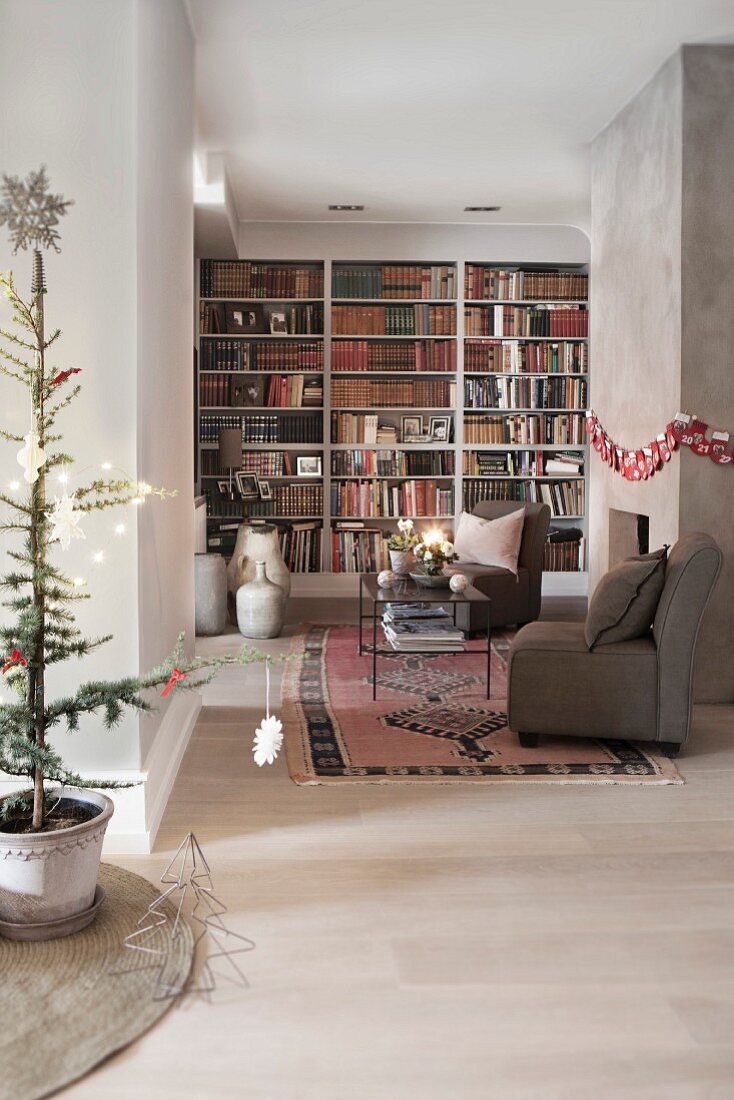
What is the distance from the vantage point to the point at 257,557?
287 inches

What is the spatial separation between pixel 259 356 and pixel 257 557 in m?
2.03

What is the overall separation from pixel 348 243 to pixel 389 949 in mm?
6787

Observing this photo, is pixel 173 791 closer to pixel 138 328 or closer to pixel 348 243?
pixel 138 328

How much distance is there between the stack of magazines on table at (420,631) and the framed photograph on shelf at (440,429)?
349 cm

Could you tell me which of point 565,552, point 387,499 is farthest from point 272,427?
point 565,552

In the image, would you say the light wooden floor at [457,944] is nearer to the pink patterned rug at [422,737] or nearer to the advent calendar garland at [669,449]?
the pink patterned rug at [422,737]

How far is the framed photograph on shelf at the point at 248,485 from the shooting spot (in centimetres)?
834

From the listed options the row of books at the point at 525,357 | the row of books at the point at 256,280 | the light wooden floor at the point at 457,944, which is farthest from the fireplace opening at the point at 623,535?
the row of books at the point at 256,280

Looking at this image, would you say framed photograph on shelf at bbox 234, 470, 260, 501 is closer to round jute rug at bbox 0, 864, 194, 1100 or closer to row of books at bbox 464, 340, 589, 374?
row of books at bbox 464, 340, 589, 374

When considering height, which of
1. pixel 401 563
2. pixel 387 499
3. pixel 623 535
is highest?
pixel 387 499

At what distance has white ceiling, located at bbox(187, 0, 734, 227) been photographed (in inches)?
177

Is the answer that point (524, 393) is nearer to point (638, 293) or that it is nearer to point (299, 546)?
point (299, 546)

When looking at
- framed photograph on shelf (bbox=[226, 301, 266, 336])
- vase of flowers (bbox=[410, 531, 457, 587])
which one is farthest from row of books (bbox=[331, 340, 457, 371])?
vase of flowers (bbox=[410, 531, 457, 587])

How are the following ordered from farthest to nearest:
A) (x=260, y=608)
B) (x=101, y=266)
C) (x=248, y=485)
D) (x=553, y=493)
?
(x=553, y=493), (x=248, y=485), (x=260, y=608), (x=101, y=266)
